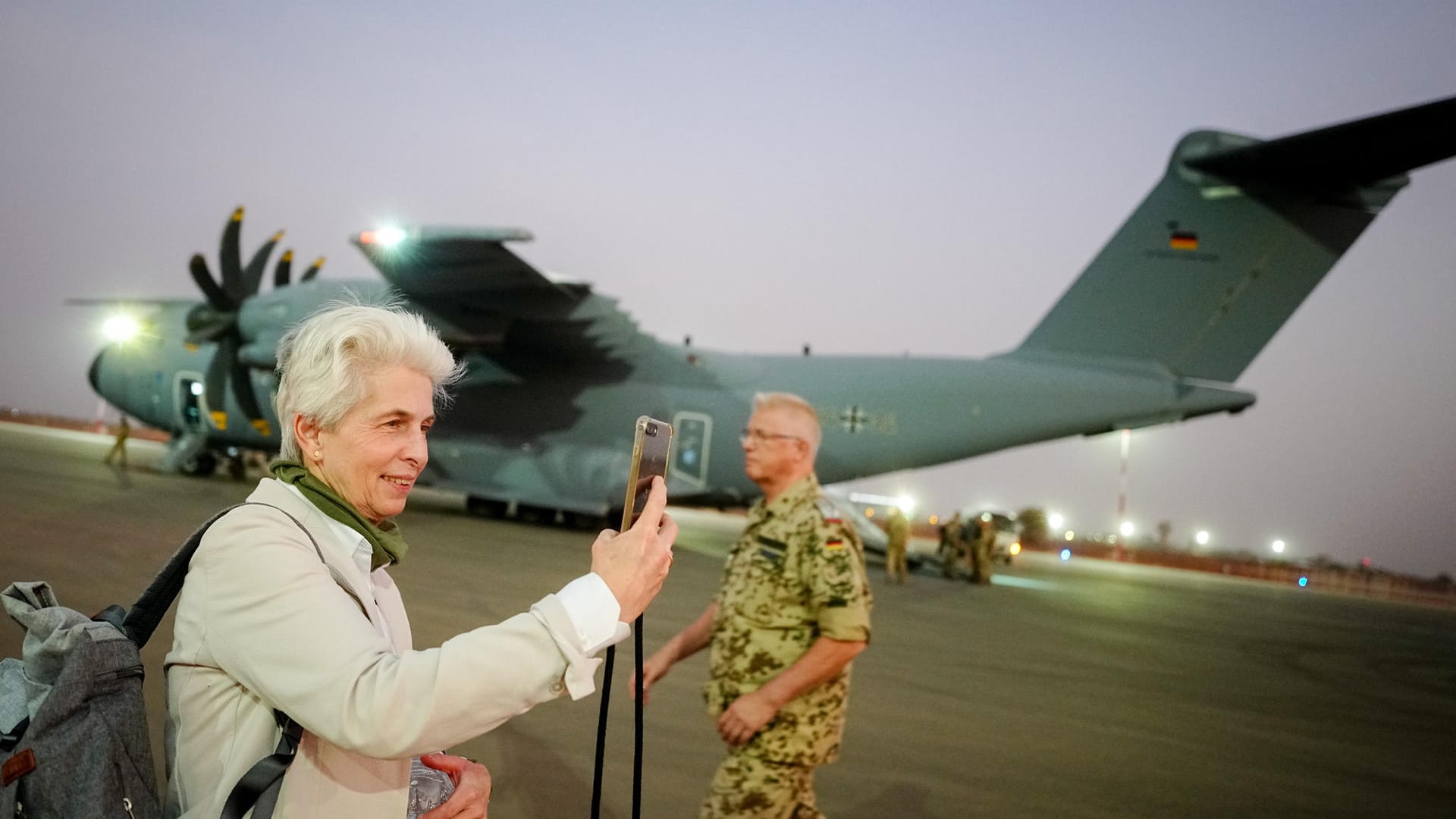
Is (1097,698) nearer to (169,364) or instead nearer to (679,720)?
(679,720)

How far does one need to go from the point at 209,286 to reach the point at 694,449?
9450 mm

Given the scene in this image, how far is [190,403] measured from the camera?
20438 millimetres

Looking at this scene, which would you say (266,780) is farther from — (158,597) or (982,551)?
(982,551)

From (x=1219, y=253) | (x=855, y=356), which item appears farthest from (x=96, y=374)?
(x=1219, y=253)

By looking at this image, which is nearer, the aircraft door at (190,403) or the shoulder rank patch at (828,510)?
the shoulder rank patch at (828,510)

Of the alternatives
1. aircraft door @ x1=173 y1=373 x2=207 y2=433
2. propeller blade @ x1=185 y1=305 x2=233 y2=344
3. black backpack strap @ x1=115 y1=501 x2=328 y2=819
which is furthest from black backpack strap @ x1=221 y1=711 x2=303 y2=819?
aircraft door @ x1=173 y1=373 x2=207 y2=433

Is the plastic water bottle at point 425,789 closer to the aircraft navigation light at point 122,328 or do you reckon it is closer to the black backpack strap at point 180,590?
the black backpack strap at point 180,590

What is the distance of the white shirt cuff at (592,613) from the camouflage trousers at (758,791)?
172cm

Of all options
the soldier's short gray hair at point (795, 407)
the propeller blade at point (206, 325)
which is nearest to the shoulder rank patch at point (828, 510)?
the soldier's short gray hair at point (795, 407)

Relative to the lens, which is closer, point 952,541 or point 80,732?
point 80,732

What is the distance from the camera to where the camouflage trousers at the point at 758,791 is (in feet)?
10.1

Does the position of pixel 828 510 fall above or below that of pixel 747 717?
above

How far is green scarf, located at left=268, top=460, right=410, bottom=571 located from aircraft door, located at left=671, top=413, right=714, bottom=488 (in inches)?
583

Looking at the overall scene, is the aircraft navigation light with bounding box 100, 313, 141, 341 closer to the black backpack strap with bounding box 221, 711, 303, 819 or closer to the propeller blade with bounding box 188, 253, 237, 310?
the propeller blade with bounding box 188, 253, 237, 310
